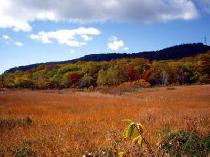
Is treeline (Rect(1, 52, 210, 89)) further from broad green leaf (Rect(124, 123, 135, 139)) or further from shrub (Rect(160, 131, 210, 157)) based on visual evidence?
broad green leaf (Rect(124, 123, 135, 139))

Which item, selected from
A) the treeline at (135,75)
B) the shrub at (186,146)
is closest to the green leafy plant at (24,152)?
the shrub at (186,146)

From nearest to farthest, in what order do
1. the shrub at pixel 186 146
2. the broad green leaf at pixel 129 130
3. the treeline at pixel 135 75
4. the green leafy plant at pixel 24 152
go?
the broad green leaf at pixel 129 130 < the shrub at pixel 186 146 < the green leafy plant at pixel 24 152 < the treeline at pixel 135 75

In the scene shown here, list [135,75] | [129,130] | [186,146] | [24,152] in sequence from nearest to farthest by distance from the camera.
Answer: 1. [129,130]
2. [186,146]
3. [24,152]
4. [135,75]

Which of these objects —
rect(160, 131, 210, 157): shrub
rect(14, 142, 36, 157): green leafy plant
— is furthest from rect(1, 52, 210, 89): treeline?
rect(14, 142, 36, 157): green leafy plant

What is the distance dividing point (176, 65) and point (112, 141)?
104 meters

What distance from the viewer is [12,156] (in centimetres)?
965

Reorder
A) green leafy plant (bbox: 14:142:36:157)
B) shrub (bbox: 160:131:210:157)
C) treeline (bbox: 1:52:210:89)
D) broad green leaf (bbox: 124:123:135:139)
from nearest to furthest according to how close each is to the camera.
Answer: broad green leaf (bbox: 124:123:135:139)
shrub (bbox: 160:131:210:157)
green leafy plant (bbox: 14:142:36:157)
treeline (bbox: 1:52:210:89)

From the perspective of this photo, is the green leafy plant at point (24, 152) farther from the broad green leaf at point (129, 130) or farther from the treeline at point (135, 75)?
the treeline at point (135, 75)

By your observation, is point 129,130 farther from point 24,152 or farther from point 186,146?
point 24,152

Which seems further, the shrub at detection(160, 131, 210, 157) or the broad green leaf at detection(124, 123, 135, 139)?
the shrub at detection(160, 131, 210, 157)

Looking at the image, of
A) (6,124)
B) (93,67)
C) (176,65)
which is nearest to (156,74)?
(176,65)

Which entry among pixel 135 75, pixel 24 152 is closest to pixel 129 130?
pixel 24 152

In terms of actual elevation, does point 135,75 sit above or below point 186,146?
below

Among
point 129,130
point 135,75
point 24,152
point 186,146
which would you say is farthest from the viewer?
point 135,75
